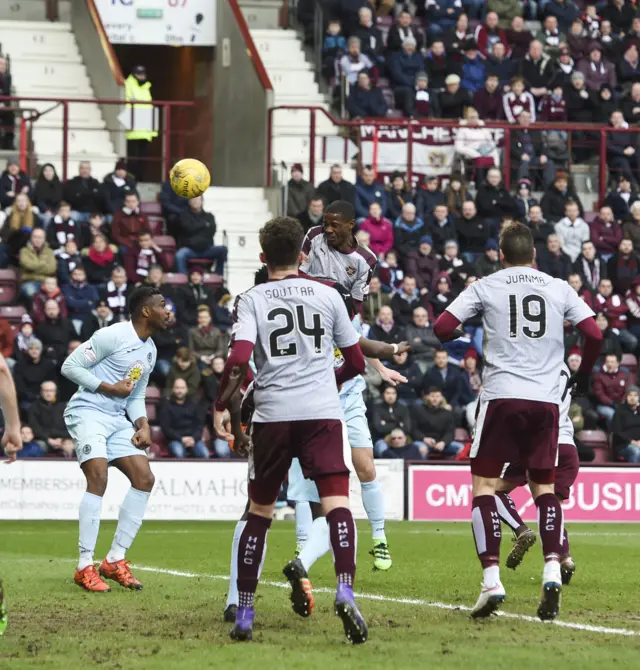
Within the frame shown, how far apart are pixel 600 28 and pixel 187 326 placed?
11.0m

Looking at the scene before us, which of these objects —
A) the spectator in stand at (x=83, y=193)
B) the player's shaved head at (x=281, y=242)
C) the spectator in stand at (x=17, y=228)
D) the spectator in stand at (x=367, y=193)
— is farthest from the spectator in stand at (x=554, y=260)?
the player's shaved head at (x=281, y=242)

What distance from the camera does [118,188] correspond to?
22375 millimetres

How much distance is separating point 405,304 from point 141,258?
12.5ft

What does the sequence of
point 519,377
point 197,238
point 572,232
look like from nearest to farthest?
point 519,377 → point 197,238 → point 572,232

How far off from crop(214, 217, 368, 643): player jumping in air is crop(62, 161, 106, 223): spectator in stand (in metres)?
14.6

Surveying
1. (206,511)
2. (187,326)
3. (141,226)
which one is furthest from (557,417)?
(141,226)

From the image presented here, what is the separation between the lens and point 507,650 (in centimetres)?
747

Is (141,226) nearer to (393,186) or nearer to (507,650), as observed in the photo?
(393,186)

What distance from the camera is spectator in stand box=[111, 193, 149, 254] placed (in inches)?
862

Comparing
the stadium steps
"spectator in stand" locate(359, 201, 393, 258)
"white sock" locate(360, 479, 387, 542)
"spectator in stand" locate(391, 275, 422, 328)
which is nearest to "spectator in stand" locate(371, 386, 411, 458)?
"spectator in stand" locate(391, 275, 422, 328)

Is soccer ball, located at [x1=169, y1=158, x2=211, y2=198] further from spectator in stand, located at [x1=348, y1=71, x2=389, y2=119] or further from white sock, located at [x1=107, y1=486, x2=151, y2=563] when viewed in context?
spectator in stand, located at [x1=348, y1=71, x2=389, y2=119]

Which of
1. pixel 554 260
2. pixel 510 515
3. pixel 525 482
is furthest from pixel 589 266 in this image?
pixel 510 515

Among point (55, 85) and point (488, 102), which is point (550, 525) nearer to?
point (488, 102)

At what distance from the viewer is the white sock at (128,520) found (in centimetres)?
1073
